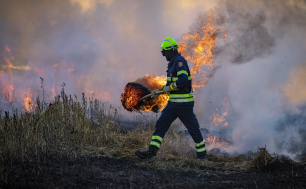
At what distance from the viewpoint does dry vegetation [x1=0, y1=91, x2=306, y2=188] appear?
15.0 ft

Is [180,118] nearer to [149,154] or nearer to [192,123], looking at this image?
[192,123]

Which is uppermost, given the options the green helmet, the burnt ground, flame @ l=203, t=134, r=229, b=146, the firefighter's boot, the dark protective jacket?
the green helmet

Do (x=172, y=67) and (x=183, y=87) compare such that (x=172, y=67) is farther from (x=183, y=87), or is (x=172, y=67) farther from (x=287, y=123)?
(x=287, y=123)

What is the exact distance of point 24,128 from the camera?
599 centimetres

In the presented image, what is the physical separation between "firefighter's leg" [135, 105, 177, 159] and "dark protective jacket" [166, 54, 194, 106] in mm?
272

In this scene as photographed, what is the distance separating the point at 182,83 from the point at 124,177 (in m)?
2.57

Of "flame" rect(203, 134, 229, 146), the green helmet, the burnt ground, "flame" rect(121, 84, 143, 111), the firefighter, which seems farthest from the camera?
"flame" rect(203, 134, 229, 146)

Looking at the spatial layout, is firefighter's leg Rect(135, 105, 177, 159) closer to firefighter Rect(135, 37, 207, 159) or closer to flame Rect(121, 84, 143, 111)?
firefighter Rect(135, 37, 207, 159)

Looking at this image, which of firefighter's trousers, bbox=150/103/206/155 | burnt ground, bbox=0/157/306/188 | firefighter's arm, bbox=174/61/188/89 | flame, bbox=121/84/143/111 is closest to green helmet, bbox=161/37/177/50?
firefighter's arm, bbox=174/61/188/89

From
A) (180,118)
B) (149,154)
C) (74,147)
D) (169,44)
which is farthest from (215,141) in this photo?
(74,147)

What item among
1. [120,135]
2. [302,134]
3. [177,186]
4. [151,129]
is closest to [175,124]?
[151,129]

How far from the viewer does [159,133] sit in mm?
6250

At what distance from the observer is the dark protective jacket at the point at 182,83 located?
6.02 meters

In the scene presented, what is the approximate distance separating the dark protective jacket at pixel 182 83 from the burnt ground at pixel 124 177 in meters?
1.68
